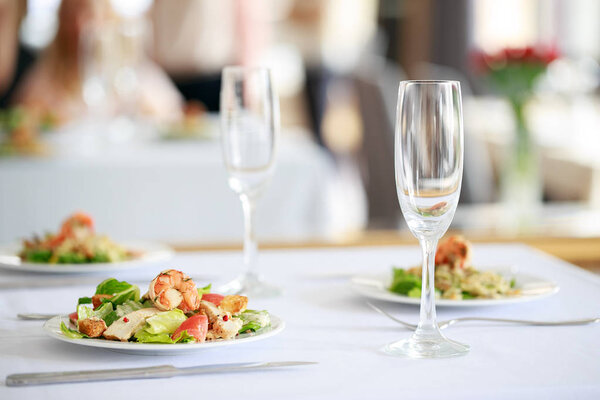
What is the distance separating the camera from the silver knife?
0.70 m

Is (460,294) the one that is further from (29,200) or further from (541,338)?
(29,200)

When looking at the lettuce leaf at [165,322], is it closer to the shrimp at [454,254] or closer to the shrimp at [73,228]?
the shrimp at [454,254]

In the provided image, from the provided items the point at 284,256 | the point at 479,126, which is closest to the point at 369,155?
the point at 479,126

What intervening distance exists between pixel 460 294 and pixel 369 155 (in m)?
2.56

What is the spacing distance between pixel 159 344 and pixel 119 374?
0.16ft

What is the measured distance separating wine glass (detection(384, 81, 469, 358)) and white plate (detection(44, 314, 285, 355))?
0.11 meters

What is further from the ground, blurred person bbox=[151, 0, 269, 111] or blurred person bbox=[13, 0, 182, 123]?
blurred person bbox=[151, 0, 269, 111]

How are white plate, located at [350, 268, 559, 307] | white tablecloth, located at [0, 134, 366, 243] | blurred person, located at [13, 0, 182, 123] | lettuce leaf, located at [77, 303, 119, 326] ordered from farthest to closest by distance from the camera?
blurred person, located at [13, 0, 182, 123] < white tablecloth, located at [0, 134, 366, 243] < white plate, located at [350, 268, 559, 307] < lettuce leaf, located at [77, 303, 119, 326]

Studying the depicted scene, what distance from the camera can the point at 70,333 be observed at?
0.79 metres

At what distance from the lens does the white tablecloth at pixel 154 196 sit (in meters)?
2.23

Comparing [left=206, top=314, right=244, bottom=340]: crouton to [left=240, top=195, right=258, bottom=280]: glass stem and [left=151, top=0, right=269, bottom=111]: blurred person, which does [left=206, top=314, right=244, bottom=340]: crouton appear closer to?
[left=240, top=195, right=258, bottom=280]: glass stem

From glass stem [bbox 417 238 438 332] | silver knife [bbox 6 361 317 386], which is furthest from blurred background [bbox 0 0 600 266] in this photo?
silver knife [bbox 6 361 317 386]

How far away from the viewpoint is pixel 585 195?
3.02 meters

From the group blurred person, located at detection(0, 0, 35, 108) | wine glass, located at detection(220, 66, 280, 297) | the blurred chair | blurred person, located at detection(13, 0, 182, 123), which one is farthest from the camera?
blurred person, located at detection(0, 0, 35, 108)
